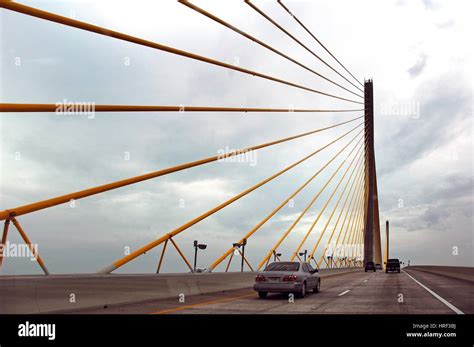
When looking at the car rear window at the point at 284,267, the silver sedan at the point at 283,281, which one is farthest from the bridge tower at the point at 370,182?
the silver sedan at the point at 283,281

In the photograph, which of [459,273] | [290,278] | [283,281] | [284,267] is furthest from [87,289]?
[459,273]

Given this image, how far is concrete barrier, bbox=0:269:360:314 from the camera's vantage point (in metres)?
9.38

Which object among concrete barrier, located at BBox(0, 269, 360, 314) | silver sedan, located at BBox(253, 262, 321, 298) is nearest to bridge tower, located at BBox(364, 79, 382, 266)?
silver sedan, located at BBox(253, 262, 321, 298)

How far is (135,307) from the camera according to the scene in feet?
40.7

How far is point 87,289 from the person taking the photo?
11.4 meters

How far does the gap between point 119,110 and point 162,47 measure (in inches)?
121

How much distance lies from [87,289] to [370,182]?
50.2 m

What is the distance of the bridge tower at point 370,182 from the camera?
57.8 metres

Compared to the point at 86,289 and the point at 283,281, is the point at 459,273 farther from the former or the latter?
the point at 86,289

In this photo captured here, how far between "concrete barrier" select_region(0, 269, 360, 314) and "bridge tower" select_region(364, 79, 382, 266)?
43205 millimetres
